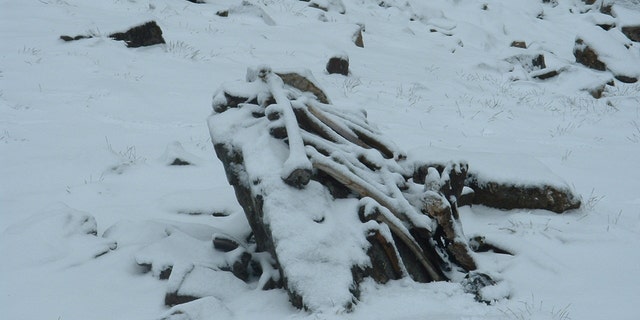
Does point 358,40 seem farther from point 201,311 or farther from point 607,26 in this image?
point 607,26

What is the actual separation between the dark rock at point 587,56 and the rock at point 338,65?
7.60 metres

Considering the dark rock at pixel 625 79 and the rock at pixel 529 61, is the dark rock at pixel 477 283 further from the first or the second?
the dark rock at pixel 625 79

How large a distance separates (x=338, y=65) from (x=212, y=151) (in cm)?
445

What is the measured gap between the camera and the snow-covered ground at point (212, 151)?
316cm

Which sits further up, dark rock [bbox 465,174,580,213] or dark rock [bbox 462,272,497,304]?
dark rock [bbox 462,272,497,304]

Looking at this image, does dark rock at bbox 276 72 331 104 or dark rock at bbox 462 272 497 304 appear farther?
dark rock at bbox 276 72 331 104

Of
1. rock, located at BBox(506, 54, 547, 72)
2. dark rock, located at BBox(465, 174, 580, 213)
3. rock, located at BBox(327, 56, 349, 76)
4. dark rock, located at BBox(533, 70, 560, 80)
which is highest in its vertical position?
dark rock, located at BBox(465, 174, 580, 213)

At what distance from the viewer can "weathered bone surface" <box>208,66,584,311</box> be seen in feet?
9.71

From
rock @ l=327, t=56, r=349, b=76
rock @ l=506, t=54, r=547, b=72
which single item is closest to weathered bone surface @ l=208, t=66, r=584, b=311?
rock @ l=327, t=56, r=349, b=76

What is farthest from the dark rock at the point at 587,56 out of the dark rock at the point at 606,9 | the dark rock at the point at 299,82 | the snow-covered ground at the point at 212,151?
the dark rock at the point at 299,82

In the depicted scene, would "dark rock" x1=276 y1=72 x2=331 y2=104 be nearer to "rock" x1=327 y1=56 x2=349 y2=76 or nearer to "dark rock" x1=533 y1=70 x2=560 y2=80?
"rock" x1=327 y1=56 x2=349 y2=76

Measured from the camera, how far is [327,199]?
11.0 feet

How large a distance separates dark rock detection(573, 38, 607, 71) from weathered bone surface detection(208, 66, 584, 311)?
1189cm

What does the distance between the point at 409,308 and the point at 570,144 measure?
5.07 metres
